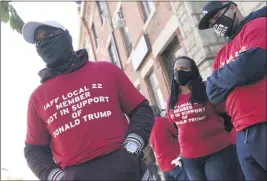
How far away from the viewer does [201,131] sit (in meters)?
3.81

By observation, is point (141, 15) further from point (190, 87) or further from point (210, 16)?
point (210, 16)

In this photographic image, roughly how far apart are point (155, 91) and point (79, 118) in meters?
9.85

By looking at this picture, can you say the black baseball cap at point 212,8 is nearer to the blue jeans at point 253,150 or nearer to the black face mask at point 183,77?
the black face mask at point 183,77

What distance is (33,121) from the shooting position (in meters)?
2.32

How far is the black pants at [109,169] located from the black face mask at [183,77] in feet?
7.16

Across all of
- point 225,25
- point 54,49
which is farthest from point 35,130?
point 225,25

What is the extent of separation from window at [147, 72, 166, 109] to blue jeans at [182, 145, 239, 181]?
7.34 metres

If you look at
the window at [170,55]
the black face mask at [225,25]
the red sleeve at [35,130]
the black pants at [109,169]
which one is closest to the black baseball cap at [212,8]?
the black face mask at [225,25]

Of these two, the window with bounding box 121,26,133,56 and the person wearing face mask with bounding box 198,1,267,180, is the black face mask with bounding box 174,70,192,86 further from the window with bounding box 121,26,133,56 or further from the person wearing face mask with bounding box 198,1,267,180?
the window with bounding box 121,26,133,56

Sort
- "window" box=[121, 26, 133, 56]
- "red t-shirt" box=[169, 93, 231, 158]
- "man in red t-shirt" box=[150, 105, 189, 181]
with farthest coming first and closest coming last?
"window" box=[121, 26, 133, 56] < "man in red t-shirt" box=[150, 105, 189, 181] < "red t-shirt" box=[169, 93, 231, 158]

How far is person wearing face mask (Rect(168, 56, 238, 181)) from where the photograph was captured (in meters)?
3.66

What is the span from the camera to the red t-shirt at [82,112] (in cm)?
210

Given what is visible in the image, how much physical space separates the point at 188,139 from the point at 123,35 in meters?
10.7

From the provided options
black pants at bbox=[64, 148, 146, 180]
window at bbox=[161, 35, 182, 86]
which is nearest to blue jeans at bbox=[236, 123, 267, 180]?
black pants at bbox=[64, 148, 146, 180]
